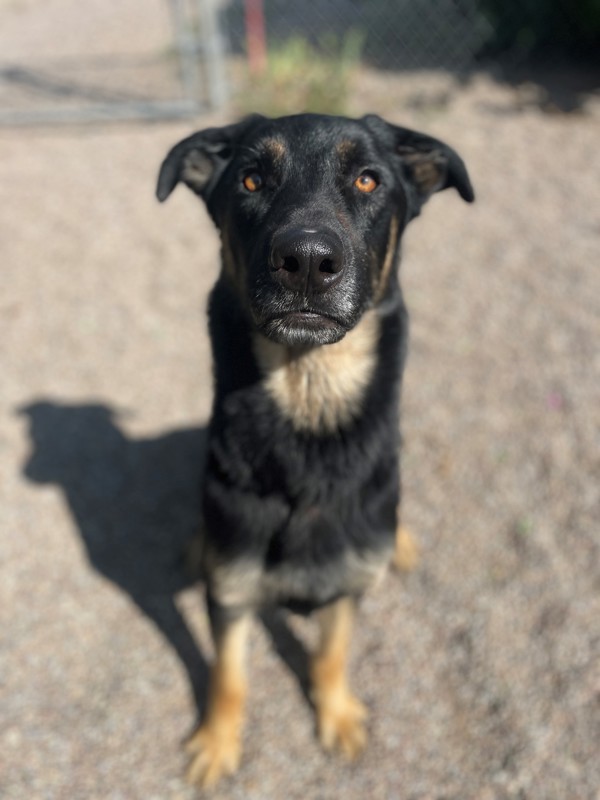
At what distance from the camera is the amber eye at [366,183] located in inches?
98.1

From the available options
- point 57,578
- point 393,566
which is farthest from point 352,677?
point 57,578

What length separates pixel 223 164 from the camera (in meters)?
2.77

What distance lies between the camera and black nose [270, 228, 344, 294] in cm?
204

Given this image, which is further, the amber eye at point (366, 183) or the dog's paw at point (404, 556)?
the dog's paw at point (404, 556)

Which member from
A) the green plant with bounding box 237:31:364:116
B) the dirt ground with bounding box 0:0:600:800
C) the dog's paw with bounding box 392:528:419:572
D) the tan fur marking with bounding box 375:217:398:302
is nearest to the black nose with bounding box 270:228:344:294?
the tan fur marking with bounding box 375:217:398:302

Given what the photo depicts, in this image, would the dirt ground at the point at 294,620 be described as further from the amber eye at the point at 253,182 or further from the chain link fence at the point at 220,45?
the chain link fence at the point at 220,45

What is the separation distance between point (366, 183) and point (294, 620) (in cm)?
219

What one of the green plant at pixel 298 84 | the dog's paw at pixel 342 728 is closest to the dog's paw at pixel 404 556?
the dog's paw at pixel 342 728

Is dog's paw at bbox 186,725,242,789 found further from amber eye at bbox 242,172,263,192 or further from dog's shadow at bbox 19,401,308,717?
amber eye at bbox 242,172,263,192

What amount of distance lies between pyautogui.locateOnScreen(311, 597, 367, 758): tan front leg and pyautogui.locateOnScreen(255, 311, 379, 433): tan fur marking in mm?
900

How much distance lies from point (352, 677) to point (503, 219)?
4903 mm

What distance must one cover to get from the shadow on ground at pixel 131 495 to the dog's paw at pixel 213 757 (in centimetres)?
25

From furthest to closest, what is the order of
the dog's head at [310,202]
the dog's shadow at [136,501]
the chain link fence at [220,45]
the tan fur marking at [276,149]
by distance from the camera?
1. the chain link fence at [220,45]
2. the dog's shadow at [136,501]
3. the tan fur marking at [276,149]
4. the dog's head at [310,202]

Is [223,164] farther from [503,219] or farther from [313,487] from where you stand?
[503,219]
